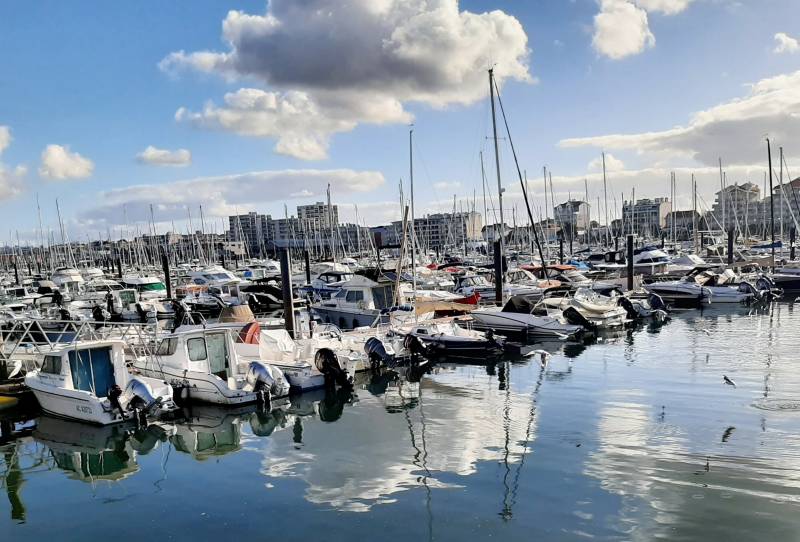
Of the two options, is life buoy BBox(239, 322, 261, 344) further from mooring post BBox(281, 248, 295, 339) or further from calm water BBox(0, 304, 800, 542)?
calm water BBox(0, 304, 800, 542)

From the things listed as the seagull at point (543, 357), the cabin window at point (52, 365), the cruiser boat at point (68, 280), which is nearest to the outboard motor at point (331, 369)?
the cabin window at point (52, 365)

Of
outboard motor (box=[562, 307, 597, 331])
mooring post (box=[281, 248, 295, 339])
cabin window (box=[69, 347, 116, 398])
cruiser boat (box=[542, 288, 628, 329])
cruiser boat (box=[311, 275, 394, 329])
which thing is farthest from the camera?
cruiser boat (box=[542, 288, 628, 329])

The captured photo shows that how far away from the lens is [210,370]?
19125mm

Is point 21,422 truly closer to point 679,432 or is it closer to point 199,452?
point 199,452

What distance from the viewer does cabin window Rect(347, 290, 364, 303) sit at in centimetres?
3102

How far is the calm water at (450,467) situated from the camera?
31.8 ft

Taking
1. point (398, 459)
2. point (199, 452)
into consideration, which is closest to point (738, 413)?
point (398, 459)

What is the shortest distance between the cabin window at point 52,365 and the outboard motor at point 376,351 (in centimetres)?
1026

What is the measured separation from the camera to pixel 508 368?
2292 centimetres

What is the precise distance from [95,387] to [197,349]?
313 cm

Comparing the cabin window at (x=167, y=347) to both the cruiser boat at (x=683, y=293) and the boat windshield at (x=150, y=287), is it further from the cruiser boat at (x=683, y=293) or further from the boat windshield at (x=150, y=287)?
the boat windshield at (x=150, y=287)

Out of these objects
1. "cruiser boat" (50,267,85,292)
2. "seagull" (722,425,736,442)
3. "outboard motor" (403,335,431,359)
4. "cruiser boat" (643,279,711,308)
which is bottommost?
"cruiser boat" (643,279,711,308)

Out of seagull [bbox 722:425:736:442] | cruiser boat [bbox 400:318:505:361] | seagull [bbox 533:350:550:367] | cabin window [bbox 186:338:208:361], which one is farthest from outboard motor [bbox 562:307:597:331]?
cabin window [bbox 186:338:208:361]

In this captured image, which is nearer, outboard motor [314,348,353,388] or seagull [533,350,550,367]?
outboard motor [314,348,353,388]
